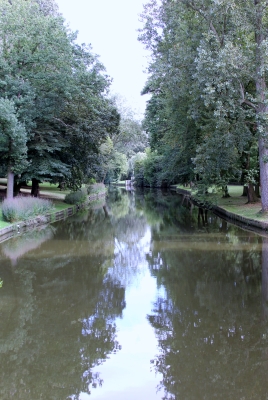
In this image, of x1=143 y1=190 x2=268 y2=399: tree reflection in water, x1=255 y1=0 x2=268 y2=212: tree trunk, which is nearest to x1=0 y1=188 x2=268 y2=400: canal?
x1=143 y1=190 x2=268 y2=399: tree reflection in water

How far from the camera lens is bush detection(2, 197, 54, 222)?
17578 mm

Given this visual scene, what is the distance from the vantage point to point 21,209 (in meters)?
18.4

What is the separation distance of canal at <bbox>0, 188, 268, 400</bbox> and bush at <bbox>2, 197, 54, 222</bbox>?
4.92m

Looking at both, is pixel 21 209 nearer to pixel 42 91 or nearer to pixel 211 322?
pixel 42 91

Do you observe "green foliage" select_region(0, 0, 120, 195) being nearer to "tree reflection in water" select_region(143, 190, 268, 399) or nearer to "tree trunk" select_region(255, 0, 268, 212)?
"tree trunk" select_region(255, 0, 268, 212)

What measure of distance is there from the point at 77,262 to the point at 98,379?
21.8ft

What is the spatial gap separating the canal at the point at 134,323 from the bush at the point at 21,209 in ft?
16.2

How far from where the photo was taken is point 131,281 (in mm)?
9336

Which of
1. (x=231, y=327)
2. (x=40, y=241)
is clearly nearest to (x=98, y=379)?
(x=231, y=327)

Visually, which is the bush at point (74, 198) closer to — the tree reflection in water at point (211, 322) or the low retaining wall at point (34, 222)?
the low retaining wall at point (34, 222)

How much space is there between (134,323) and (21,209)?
13.1 metres

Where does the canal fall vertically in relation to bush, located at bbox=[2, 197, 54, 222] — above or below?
below

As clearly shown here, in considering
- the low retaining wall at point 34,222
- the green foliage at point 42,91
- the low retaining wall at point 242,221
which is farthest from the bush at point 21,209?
the low retaining wall at point 242,221

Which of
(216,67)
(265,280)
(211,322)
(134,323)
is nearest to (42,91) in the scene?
(216,67)
